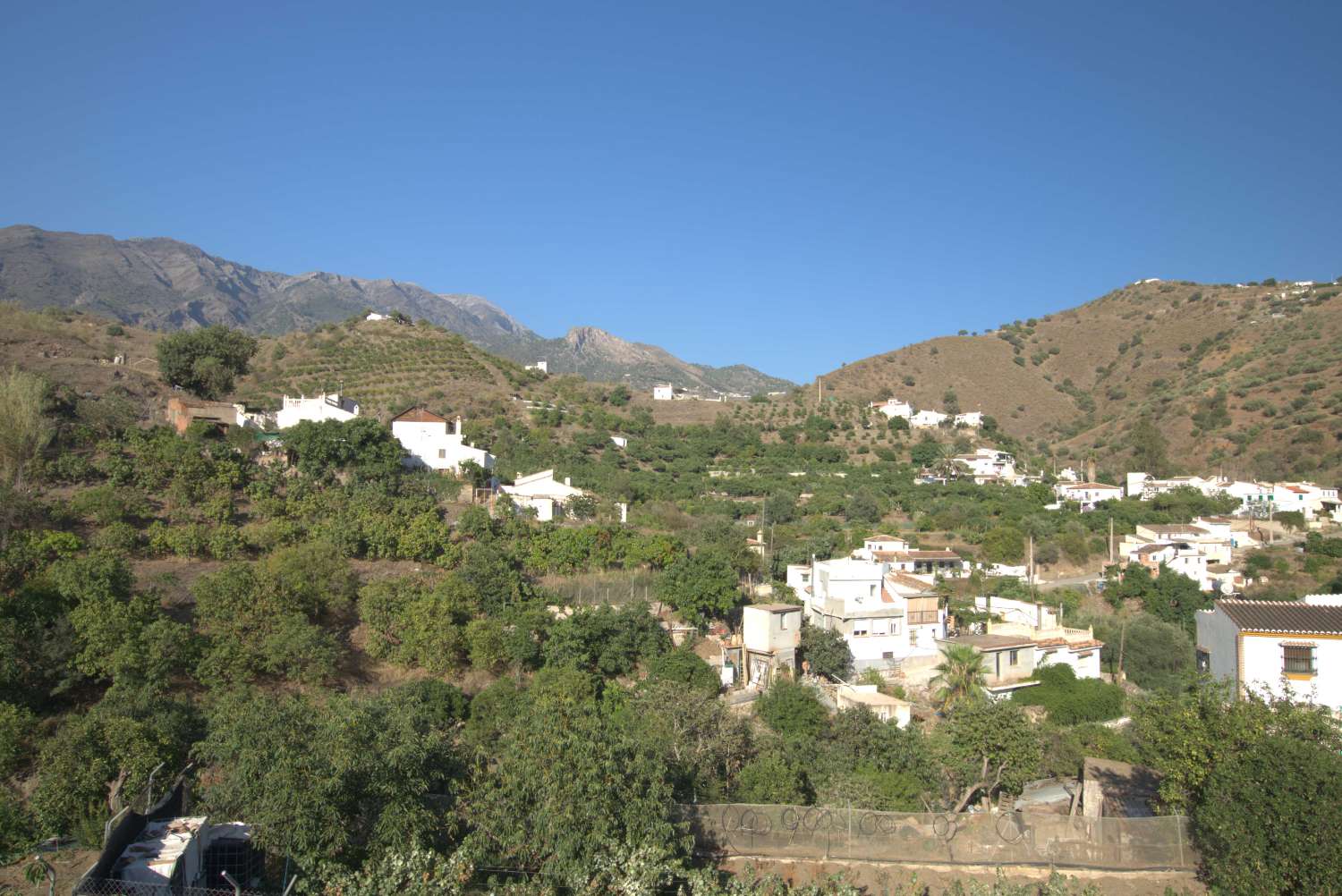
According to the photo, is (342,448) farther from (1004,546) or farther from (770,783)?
(1004,546)

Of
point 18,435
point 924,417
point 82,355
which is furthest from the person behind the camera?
point 924,417

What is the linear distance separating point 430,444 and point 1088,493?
34.3m

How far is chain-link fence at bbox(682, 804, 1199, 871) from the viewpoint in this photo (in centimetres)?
1141

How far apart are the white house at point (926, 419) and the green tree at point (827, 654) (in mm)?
40852

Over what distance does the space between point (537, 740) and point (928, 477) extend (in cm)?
4234

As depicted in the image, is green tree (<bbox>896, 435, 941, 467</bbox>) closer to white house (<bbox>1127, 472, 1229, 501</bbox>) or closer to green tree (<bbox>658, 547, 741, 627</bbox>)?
white house (<bbox>1127, 472, 1229, 501</bbox>)

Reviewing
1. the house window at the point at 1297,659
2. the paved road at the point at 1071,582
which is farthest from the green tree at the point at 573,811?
the paved road at the point at 1071,582

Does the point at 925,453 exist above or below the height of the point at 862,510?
above

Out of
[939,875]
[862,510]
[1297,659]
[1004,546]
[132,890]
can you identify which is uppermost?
[862,510]

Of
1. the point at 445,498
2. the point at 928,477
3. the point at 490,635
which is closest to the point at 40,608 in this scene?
the point at 490,635

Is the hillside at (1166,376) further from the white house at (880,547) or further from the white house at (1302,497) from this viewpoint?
the white house at (880,547)

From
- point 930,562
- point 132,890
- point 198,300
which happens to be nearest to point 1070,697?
point 930,562

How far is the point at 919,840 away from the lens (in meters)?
11.6

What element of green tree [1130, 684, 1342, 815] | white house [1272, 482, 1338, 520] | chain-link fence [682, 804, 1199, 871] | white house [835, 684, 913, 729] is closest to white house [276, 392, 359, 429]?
white house [835, 684, 913, 729]
